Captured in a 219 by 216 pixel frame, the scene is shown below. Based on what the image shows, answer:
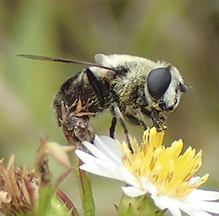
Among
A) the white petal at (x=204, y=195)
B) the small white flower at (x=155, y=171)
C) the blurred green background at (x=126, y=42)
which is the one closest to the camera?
the small white flower at (x=155, y=171)

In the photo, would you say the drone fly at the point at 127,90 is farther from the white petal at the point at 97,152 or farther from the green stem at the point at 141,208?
the green stem at the point at 141,208

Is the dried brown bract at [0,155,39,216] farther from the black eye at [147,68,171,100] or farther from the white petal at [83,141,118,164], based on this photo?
the black eye at [147,68,171,100]

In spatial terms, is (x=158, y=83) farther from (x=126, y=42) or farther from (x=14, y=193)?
(x=126, y=42)

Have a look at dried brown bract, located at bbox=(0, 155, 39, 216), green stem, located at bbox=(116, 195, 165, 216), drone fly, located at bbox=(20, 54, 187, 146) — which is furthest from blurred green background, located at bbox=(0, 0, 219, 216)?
dried brown bract, located at bbox=(0, 155, 39, 216)

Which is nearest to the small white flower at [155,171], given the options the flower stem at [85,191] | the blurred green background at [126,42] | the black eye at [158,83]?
the flower stem at [85,191]

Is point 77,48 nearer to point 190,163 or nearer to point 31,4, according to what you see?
point 31,4

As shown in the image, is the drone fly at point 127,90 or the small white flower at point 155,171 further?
the drone fly at point 127,90
